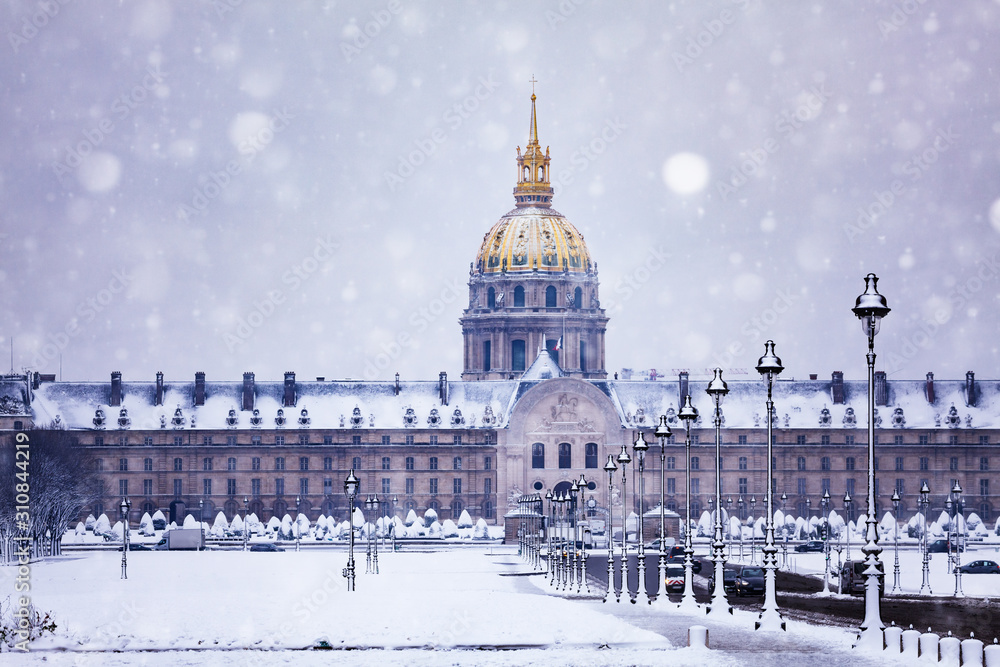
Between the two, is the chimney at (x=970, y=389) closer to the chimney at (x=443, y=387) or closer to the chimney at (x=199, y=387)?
the chimney at (x=443, y=387)

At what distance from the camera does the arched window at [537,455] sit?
14375cm

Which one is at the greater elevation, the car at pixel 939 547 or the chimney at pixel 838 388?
the chimney at pixel 838 388

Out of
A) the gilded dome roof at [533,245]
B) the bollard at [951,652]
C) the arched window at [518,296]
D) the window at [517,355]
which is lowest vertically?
the bollard at [951,652]

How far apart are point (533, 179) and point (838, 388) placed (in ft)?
187

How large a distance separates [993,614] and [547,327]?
118 meters

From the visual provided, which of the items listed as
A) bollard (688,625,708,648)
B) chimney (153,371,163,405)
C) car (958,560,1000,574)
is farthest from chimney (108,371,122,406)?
bollard (688,625,708,648)

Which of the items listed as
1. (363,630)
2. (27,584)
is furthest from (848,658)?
(27,584)

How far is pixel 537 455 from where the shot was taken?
143875 millimetres

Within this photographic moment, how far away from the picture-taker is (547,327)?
579ft

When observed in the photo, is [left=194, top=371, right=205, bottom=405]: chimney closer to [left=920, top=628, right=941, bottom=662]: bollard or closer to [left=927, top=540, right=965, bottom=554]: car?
[left=927, top=540, right=965, bottom=554]: car

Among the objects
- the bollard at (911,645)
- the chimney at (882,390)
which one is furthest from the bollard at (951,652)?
the chimney at (882,390)

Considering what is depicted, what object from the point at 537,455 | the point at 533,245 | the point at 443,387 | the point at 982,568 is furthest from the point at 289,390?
the point at 982,568

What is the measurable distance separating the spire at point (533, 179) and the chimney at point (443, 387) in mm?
45142

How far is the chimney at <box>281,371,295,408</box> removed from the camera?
147000mm
